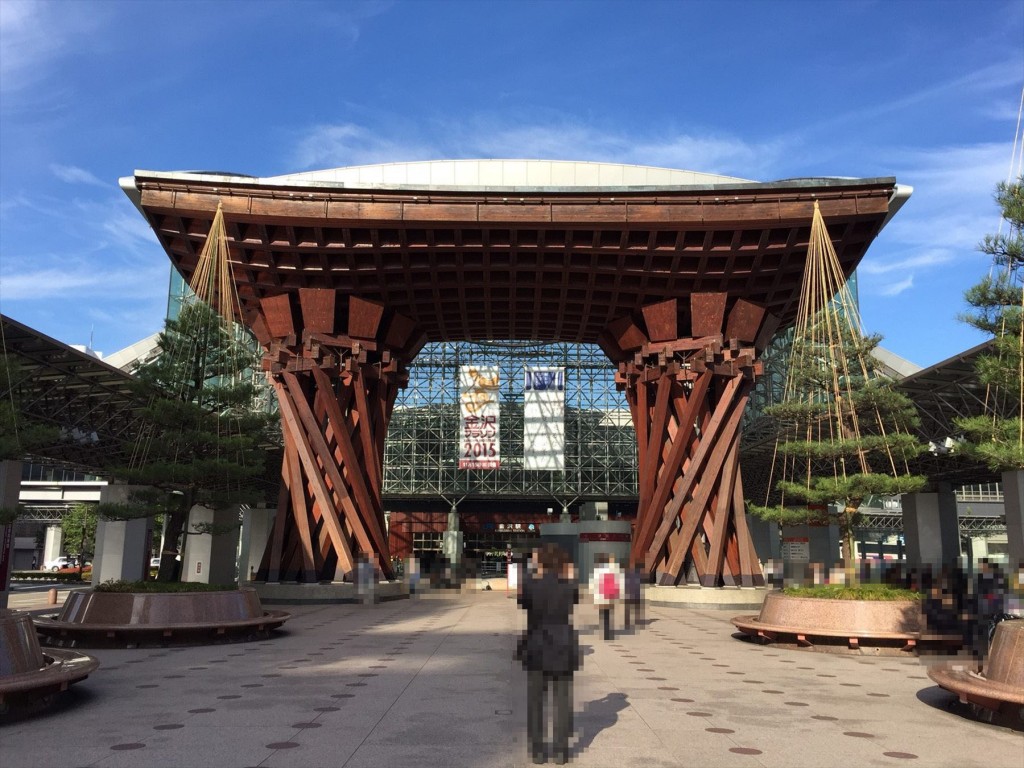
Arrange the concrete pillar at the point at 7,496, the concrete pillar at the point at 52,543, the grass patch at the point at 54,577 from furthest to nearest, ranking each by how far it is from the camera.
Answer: the concrete pillar at the point at 52,543
the grass patch at the point at 54,577
the concrete pillar at the point at 7,496

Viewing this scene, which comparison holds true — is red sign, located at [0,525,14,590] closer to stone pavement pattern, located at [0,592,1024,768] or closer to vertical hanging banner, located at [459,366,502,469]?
stone pavement pattern, located at [0,592,1024,768]

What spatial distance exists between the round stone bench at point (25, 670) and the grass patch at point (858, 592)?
10173 millimetres

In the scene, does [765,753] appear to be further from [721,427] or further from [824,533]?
[824,533]

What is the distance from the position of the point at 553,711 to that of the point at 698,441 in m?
Result: 17.6

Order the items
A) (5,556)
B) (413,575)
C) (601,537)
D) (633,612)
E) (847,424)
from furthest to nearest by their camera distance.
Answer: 1. (601,537)
2. (413,575)
3. (5,556)
4. (847,424)
5. (633,612)

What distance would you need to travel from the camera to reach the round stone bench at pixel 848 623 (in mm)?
11742

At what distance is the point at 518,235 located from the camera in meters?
21.2

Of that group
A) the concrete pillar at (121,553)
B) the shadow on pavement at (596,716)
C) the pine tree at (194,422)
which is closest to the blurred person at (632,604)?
the shadow on pavement at (596,716)

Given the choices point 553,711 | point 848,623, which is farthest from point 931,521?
point 553,711

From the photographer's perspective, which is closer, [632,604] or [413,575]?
[632,604]

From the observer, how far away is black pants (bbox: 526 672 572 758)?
5.79m

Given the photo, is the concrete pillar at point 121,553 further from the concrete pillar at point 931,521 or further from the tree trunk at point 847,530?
the concrete pillar at point 931,521

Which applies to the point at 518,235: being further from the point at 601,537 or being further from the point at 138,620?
the point at 601,537

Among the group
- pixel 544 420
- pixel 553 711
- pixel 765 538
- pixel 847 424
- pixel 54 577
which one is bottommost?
pixel 54 577
